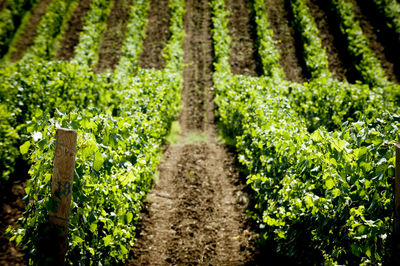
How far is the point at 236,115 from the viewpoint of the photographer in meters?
8.96

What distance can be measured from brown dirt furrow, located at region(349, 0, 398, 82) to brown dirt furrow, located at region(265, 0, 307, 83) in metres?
3.86

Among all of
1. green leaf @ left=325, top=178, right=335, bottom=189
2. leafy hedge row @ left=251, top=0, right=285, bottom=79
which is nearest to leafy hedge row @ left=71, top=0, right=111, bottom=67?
leafy hedge row @ left=251, top=0, right=285, bottom=79

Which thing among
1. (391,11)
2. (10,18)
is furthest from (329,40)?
(10,18)

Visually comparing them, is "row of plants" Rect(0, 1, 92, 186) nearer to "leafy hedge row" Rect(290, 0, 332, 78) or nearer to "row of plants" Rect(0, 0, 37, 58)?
"row of plants" Rect(0, 0, 37, 58)

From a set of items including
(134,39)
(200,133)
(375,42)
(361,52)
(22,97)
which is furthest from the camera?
(134,39)

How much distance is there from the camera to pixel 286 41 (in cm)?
1683

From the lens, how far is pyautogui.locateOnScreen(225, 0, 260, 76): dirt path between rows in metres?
15.0

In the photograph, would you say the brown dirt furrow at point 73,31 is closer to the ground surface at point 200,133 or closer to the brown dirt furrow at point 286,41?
the ground surface at point 200,133

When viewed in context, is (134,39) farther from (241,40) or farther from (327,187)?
(327,187)

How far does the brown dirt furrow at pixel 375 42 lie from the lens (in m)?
14.7

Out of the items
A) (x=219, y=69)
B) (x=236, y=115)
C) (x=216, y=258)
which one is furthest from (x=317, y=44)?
(x=216, y=258)

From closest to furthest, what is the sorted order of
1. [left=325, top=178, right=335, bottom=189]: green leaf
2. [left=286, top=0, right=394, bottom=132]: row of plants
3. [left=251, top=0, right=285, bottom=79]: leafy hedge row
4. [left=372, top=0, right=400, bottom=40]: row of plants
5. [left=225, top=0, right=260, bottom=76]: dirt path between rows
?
[left=325, top=178, right=335, bottom=189]: green leaf → [left=286, top=0, right=394, bottom=132]: row of plants → [left=251, top=0, right=285, bottom=79]: leafy hedge row → [left=225, top=0, right=260, bottom=76]: dirt path between rows → [left=372, top=0, right=400, bottom=40]: row of plants

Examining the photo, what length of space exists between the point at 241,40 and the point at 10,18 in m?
12.8

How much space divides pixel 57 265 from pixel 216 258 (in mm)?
3253
